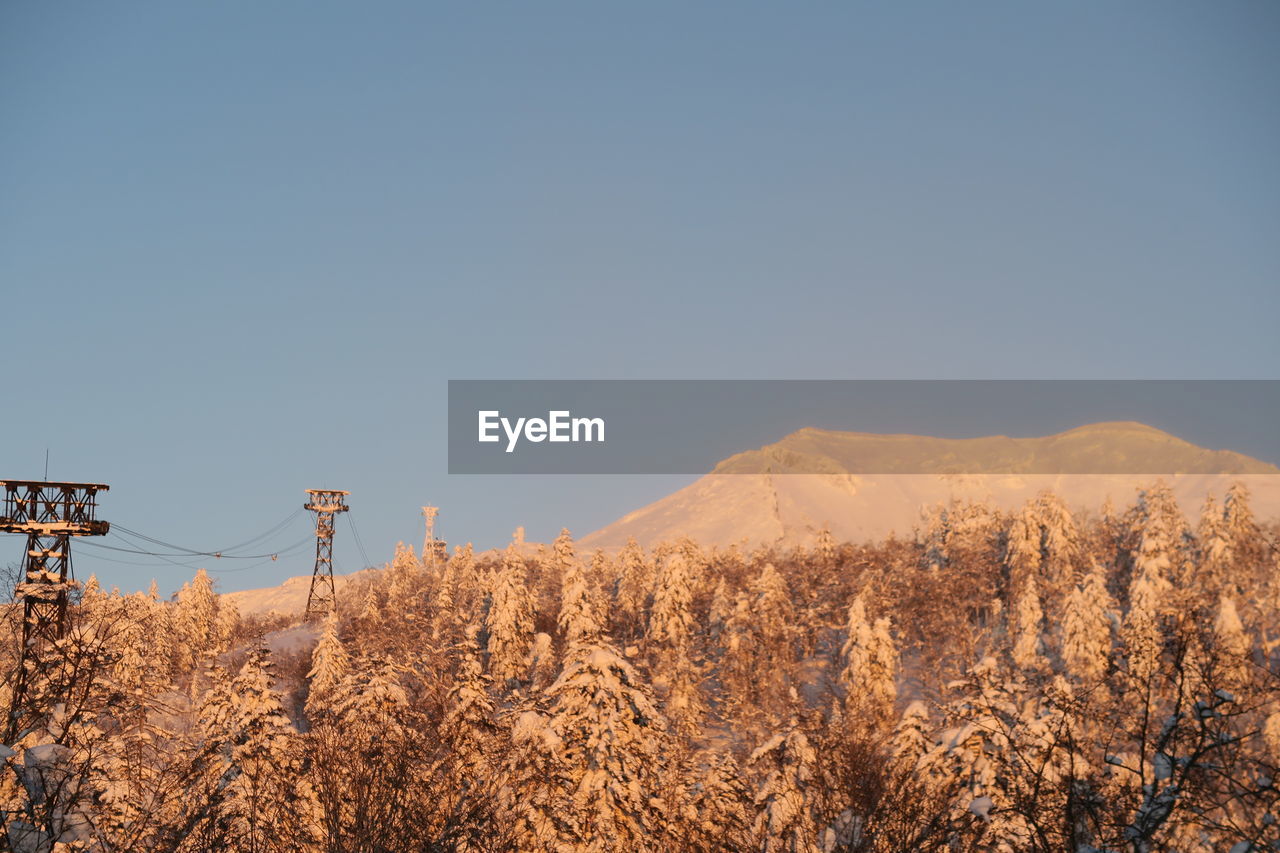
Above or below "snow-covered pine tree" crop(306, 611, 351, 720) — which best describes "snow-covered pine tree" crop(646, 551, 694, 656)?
above

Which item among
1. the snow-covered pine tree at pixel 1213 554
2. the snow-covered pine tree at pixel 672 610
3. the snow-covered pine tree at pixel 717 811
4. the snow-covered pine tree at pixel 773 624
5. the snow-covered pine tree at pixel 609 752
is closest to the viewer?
the snow-covered pine tree at pixel 609 752

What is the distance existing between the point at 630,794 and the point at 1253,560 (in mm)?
80912

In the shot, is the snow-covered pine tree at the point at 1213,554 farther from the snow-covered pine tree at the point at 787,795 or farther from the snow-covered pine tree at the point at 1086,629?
the snow-covered pine tree at the point at 787,795

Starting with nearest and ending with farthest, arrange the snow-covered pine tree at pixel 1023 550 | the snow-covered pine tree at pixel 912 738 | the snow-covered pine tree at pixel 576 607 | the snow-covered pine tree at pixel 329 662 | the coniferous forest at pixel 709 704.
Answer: the coniferous forest at pixel 709 704
the snow-covered pine tree at pixel 912 738
the snow-covered pine tree at pixel 329 662
the snow-covered pine tree at pixel 576 607
the snow-covered pine tree at pixel 1023 550

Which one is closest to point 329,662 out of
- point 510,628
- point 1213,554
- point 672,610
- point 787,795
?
point 510,628

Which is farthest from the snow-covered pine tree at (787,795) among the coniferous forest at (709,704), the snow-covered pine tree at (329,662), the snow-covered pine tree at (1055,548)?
the snow-covered pine tree at (1055,548)

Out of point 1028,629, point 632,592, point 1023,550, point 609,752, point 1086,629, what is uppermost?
point 1023,550

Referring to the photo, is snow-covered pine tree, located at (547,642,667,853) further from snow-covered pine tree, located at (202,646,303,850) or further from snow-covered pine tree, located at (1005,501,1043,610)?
snow-covered pine tree, located at (1005,501,1043,610)

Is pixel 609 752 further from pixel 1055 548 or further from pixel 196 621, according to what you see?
pixel 196 621

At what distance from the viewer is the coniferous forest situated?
10008mm

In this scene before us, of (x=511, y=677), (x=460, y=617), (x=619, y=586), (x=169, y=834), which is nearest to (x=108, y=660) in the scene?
(x=169, y=834)

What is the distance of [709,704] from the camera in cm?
7869

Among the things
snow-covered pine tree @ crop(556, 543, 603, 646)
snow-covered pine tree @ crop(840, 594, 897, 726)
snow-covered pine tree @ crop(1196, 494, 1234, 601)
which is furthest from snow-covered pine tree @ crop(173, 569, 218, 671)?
snow-covered pine tree @ crop(1196, 494, 1234, 601)

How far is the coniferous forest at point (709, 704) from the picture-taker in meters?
10.0
